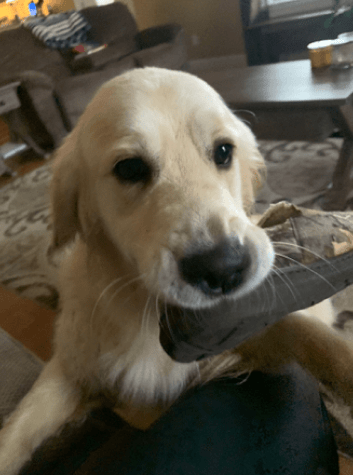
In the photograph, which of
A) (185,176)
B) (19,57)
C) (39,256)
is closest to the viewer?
(185,176)

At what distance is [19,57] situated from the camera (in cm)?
473

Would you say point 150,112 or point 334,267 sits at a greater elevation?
point 150,112

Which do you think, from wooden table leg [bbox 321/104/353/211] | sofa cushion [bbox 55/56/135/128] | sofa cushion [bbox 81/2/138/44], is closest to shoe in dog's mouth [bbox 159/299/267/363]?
wooden table leg [bbox 321/104/353/211]

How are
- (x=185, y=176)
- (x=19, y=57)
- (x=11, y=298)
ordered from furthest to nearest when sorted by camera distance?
(x=19, y=57), (x=11, y=298), (x=185, y=176)

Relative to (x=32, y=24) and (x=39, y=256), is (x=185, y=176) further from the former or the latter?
(x=32, y=24)

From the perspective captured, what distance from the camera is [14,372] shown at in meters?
1.20

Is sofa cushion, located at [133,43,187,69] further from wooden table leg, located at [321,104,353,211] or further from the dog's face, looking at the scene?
the dog's face

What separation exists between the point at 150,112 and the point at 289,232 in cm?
45

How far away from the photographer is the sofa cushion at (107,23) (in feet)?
17.2

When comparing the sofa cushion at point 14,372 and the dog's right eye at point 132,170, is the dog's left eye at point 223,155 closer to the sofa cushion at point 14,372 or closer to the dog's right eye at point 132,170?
the dog's right eye at point 132,170

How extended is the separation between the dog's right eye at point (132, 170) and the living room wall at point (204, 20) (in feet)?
18.8

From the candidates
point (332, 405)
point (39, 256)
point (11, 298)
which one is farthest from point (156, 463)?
point (39, 256)

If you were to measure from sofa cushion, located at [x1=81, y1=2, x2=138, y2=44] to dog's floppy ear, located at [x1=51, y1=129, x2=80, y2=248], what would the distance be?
500 cm

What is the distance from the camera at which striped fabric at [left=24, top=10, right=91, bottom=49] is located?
486 centimetres
